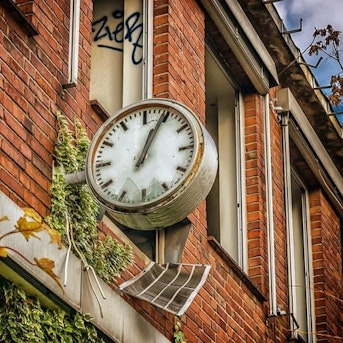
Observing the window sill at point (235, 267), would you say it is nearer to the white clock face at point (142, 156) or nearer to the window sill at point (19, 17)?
the white clock face at point (142, 156)

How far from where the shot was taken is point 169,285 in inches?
382

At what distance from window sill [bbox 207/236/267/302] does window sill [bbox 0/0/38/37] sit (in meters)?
2.81

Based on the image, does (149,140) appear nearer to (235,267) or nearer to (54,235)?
(54,235)

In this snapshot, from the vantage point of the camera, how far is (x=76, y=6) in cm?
997

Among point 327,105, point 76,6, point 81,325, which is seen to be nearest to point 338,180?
point 327,105

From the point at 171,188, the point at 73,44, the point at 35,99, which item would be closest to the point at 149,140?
the point at 171,188

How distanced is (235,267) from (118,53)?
6.69 feet

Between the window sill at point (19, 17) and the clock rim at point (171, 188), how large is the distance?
2.53ft

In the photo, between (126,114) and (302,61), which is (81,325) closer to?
(126,114)

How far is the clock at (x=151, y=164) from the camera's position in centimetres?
895

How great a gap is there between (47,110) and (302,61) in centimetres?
565

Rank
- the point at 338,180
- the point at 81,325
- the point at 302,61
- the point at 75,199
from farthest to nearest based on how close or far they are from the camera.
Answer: the point at 338,180 < the point at 302,61 < the point at 75,199 < the point at 81,325

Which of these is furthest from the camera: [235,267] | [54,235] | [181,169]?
[235,267]

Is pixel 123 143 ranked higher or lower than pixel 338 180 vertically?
lower
